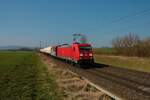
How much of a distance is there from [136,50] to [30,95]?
45.0 metres

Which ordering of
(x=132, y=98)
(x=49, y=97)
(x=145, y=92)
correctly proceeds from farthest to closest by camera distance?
(x=145, y=92) → (x=132, y=98) → (x=49, y=97)

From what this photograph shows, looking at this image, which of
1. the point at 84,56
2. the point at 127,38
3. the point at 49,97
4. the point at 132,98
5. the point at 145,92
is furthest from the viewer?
the point at 127,38

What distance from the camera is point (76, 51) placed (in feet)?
108

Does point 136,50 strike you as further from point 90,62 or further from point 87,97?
point 87,97

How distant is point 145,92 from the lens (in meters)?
13.8

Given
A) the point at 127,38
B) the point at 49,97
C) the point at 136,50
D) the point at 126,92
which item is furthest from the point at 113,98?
the point at 127,38

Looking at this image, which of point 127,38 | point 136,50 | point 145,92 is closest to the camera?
point 145,92

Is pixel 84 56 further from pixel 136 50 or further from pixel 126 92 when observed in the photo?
pixel 136 50

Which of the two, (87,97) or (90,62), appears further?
(90,62)

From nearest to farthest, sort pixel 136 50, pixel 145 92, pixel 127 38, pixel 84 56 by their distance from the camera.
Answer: pixel 145 92 < pixel 84 56 < pixel 136 50 < pixel 127 38

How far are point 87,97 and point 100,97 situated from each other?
594mm

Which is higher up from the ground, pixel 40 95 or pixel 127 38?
pixel 127 38

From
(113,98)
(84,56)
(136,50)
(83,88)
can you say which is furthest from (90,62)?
(136,50)

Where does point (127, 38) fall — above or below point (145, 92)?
above
